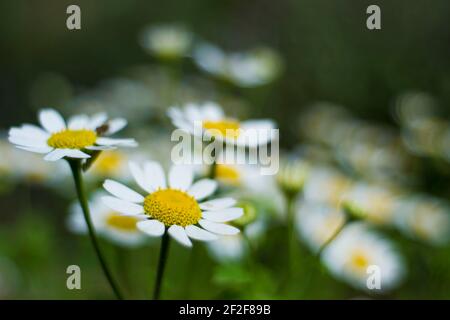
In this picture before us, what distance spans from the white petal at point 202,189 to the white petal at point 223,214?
6 centimetres

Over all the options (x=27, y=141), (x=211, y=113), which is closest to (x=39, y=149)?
(x=27, y=141)

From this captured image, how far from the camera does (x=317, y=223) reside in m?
1.46

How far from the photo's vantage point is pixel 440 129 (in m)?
1.93

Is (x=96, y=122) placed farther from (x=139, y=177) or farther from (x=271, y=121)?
(x=271, y=121)

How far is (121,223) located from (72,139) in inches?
16.4

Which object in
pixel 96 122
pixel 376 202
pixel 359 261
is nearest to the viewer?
pixel 96 122

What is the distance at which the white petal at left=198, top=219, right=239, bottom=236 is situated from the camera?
2.70 ft

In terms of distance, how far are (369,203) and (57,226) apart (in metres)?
1.13

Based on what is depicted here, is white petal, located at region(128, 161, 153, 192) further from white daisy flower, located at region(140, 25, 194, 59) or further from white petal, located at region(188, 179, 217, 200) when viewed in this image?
white daisy flower, located at region(140, 25, 194, 59)

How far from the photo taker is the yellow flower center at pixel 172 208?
84 cm

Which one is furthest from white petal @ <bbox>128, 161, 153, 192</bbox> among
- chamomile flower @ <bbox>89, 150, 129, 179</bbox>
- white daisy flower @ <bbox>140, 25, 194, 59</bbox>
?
white daisy flower @ <bbox>140, 25, 194, 59</bbox>

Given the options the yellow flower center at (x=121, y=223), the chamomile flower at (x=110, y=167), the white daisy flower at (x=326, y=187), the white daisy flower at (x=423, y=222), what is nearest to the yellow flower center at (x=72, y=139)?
the yellow flower center at (x=121, y=223)

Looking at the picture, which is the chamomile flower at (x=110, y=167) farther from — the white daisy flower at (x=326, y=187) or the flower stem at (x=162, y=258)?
the flower stem at (x=162, y=258)

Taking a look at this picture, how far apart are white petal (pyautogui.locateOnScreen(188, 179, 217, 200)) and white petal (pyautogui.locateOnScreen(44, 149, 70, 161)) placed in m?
0.19
